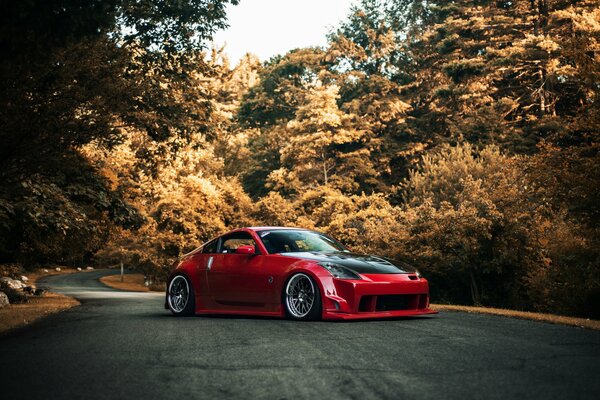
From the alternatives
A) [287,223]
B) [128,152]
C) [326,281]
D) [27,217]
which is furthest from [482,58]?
[326,281]

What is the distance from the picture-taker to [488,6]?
4784cm

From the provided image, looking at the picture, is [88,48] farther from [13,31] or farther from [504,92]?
[504,92]

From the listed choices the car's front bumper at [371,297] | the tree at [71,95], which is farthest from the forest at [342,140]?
the car's front bumper at [371,297]

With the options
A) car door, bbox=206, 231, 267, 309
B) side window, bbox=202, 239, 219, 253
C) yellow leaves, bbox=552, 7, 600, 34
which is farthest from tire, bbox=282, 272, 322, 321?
yellow leaves, bbox=552, 7, 600, 34

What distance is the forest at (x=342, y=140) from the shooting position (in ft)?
37.2

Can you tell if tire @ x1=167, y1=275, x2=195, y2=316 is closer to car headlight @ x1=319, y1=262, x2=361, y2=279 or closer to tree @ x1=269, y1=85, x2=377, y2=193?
car headlight @ x1=319, y1=262, x2=361, y2=279

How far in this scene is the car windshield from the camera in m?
11.4

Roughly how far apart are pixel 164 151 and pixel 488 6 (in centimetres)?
3210

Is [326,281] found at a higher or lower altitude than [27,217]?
lower

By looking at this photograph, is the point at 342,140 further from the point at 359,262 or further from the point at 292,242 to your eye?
the point at 359,262

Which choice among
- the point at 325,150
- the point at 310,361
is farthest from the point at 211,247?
the point at 325,150

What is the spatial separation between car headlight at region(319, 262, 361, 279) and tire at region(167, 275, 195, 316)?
3046 millimetres

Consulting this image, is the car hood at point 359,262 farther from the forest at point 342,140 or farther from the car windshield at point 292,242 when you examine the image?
the forest at point 342,140

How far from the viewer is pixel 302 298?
1050 cm
